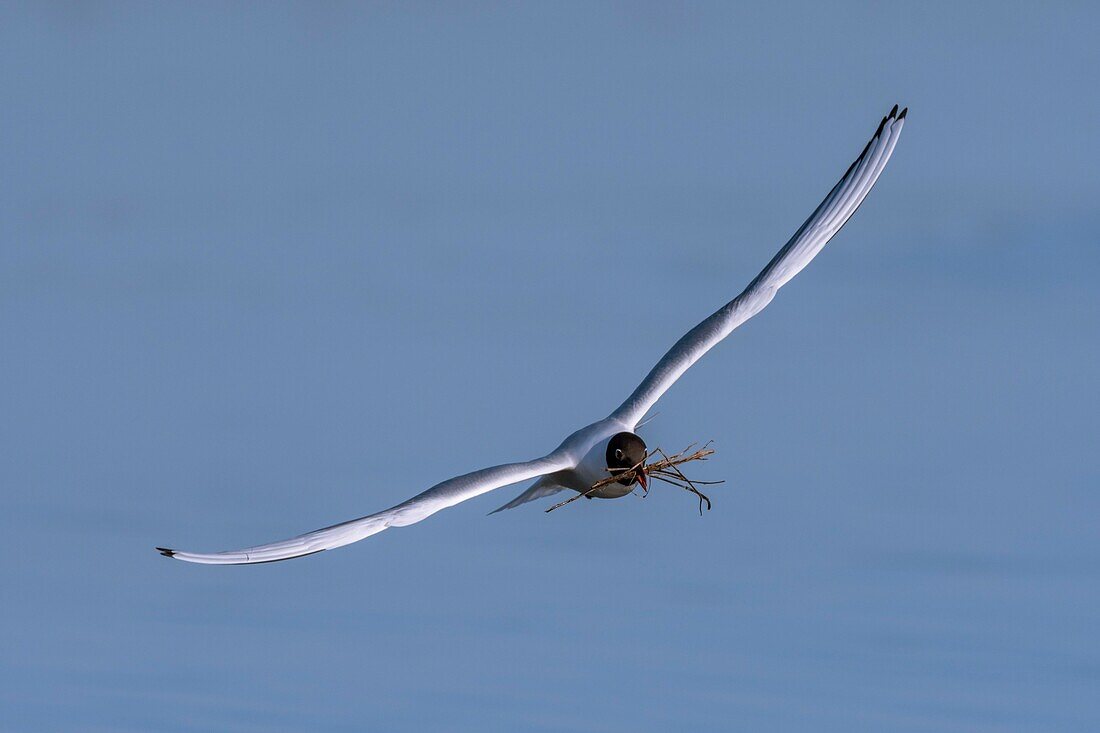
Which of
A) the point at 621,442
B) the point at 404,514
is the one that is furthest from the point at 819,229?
the point at 404,514

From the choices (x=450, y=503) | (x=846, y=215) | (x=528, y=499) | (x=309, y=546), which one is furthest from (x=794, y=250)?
(x=309, y=546)

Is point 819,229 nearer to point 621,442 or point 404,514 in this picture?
point 621,442

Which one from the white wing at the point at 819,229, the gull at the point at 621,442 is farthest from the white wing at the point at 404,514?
the white wing at the point at 819,229

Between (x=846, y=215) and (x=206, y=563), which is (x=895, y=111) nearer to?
(x=846, y=215)

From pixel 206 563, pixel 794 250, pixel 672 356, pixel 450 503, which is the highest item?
pixel 794 250

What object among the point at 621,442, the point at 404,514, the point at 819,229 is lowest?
the point at 404,514

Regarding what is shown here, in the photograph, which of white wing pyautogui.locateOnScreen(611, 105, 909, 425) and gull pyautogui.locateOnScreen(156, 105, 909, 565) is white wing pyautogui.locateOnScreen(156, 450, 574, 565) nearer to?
gull pyautogui.locateOnScreen(156, 105, 909, 565)
